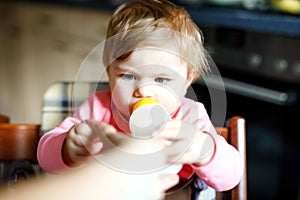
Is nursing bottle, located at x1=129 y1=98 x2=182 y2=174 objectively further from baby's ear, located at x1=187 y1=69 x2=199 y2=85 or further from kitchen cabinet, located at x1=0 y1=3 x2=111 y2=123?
kitchen cabinet, located at x1=0 y1=3 x2=111 y2=123

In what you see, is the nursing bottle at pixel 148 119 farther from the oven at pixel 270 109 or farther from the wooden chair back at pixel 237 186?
the oven at pixel 270 109

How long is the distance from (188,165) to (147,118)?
0.08m

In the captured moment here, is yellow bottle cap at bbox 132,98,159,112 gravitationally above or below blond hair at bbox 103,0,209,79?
below

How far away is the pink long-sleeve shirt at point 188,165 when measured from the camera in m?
0.47

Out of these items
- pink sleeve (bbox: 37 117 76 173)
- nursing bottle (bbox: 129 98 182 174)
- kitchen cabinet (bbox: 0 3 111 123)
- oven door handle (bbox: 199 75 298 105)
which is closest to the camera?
nursing bottle (bbox: 129 98 182 174)

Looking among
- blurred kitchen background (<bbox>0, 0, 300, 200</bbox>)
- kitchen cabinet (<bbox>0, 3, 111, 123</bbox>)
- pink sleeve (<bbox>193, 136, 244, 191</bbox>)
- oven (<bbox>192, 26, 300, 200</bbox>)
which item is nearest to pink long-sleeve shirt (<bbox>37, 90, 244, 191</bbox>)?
pink sleeve (<bbox>193, 136, 244, 191</bbox>)

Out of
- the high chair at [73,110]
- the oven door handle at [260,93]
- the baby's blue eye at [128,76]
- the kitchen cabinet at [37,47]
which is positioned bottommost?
the kitchen cabinet at [37,47]

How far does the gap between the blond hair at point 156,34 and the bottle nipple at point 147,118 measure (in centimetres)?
5

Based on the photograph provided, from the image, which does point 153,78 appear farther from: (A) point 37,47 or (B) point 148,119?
(A) point 37,47

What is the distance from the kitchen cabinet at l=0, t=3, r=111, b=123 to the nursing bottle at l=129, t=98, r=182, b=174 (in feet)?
4.77

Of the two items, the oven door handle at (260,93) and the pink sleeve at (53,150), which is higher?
the pink sleeve at (53,150)

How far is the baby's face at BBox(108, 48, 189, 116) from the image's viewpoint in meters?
0.45

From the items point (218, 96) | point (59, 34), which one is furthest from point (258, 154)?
point (59, 34)

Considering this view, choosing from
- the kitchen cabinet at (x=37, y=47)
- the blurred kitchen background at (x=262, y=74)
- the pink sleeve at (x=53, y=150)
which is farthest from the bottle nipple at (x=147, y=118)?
the kitchen cabinet at (x=37, y=47)
